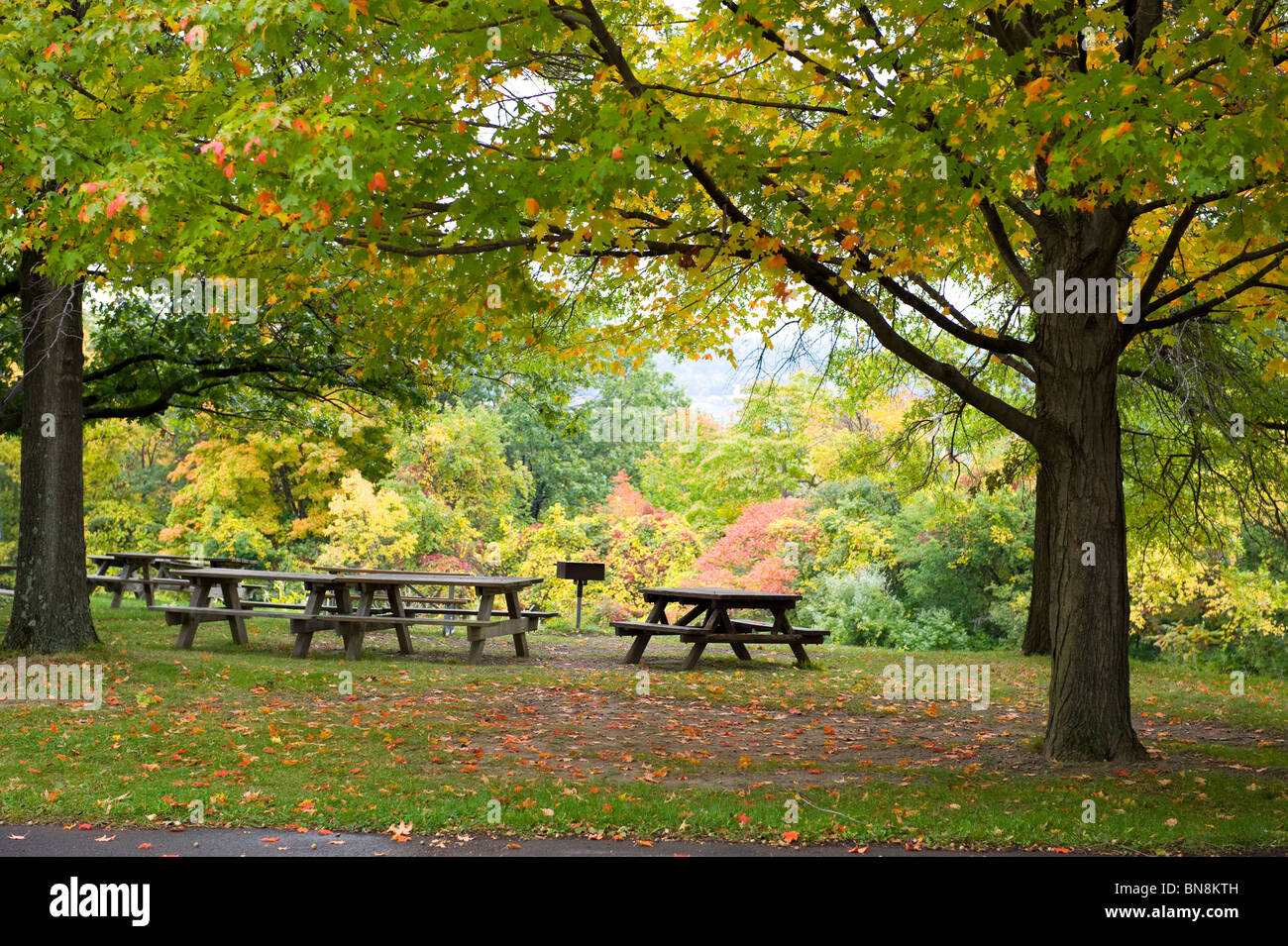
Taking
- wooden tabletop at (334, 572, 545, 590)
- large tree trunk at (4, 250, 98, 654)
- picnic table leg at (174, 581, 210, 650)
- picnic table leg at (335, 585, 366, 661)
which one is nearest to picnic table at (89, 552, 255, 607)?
picnic table leg at (174, 581, 210, 650)

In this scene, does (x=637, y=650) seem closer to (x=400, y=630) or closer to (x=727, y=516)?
(x=400, y=630)

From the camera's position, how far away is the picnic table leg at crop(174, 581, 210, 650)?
12.6 metres

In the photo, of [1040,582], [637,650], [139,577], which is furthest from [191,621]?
[1040,582]

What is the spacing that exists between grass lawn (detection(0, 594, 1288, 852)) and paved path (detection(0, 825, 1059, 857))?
143mm

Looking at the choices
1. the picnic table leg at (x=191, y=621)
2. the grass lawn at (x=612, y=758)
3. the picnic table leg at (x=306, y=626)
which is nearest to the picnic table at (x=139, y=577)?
the picnic table leg at (x=191, y=621)

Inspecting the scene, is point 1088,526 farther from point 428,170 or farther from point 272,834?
point 272,834

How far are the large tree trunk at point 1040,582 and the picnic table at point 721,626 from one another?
3526 mm

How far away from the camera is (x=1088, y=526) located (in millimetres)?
7820

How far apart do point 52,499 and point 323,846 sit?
753 centimetres

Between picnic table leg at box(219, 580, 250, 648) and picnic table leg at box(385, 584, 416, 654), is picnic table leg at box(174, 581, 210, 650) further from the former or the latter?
picnic table leg at box(385, 584, 416, 654)

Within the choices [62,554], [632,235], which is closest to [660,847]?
[632,235]

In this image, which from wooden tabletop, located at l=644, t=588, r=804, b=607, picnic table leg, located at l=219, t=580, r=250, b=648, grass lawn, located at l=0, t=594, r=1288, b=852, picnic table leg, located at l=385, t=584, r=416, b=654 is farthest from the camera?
picnic table leg, located at l=385, t=584, r=416, b=654

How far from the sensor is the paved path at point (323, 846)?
5.28 metres

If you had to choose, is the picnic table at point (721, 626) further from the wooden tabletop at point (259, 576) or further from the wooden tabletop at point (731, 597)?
the wooden tabletop at point (259, 576)
